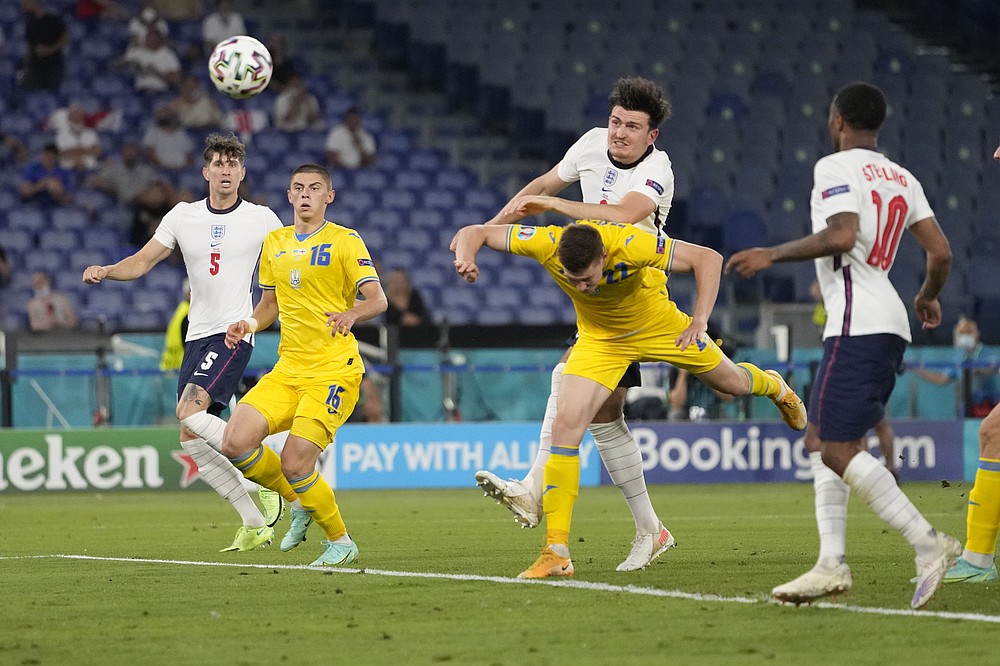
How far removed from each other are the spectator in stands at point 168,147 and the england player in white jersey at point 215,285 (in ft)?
38.3

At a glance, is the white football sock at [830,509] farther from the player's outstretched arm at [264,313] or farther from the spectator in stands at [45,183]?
the spectator in stands at [45,183]

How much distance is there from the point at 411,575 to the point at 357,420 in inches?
375

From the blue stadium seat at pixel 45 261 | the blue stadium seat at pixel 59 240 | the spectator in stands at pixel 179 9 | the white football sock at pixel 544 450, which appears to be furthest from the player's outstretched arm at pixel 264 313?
the spectator in stands at pixel 179 9

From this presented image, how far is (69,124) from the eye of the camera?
71.4ft

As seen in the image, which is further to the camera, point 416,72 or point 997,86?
point 997,86

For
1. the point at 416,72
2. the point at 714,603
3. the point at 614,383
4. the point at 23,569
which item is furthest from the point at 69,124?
the point at 714,603

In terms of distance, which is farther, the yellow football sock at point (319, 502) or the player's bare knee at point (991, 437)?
the yellow football sock at point (319, 502)

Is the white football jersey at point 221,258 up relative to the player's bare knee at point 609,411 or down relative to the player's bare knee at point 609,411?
up

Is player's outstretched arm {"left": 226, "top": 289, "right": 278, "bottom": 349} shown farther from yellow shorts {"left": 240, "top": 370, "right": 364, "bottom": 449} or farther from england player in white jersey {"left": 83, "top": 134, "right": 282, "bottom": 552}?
england player in white jersey {"left": 83, "top": 134, "right": 282, "bottom": 552}

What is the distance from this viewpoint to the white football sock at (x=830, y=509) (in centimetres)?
629

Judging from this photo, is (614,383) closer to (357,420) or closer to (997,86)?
(357,420)

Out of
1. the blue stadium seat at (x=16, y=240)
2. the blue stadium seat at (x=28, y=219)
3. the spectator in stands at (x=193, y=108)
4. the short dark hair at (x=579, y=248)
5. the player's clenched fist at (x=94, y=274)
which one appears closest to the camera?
the short dark hair at (x=579, y=248)

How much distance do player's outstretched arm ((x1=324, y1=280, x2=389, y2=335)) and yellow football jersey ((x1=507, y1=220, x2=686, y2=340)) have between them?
103 centimetres

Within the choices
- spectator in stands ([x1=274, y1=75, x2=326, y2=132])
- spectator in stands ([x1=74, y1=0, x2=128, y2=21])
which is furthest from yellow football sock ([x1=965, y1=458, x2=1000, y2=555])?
spectator in stands ([x1=74, y1=0, x2=128, y2=21])
